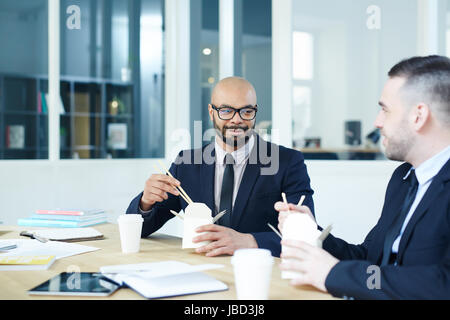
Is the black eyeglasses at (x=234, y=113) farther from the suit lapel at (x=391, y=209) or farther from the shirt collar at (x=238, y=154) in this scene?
the suit lapel at (x=391, y=209)

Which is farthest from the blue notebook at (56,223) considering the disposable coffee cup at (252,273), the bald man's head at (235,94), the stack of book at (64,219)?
the disposable coffee cup at (252,273)

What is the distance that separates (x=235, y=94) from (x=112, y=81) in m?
3.55

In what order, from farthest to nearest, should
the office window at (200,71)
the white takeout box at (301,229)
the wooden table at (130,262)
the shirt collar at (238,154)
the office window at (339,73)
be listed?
the office window at (200,71) < the office window at (339,73) < the shirt collar at (238,154) < the white takeout box at (301,229) < the wooden table at (130,262)

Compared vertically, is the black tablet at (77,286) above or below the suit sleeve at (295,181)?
below

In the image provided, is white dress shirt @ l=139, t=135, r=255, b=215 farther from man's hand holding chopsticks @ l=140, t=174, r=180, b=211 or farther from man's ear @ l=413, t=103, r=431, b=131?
man's ear @ l=413, t=103, r=431, b=131

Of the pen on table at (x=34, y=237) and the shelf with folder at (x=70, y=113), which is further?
the shelf with folder at (x=70, y=113)

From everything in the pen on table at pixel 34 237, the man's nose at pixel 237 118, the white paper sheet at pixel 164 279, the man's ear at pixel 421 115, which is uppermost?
the man's nose at pixel 237 118

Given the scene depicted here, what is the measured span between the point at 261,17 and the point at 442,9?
4.78 ft

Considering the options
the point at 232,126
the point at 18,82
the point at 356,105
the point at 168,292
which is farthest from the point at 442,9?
the point at 18,82

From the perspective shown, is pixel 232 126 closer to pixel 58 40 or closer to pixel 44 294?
pixel 44 294

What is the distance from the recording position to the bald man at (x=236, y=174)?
2062mm

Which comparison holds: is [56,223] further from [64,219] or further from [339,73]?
[339,73]

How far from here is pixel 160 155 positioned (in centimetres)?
470

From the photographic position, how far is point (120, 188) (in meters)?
4.18
